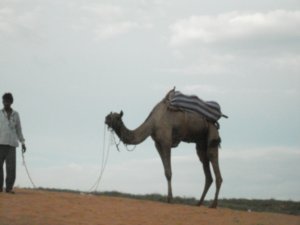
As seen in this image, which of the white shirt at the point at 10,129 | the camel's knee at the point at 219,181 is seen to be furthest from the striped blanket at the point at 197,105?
the white shirt at the point at 10,129

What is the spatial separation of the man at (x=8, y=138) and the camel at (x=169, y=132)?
8.61 feet

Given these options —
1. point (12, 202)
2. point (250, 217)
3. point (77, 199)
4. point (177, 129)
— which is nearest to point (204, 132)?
point (177, 129)

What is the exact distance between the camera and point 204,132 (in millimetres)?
19000

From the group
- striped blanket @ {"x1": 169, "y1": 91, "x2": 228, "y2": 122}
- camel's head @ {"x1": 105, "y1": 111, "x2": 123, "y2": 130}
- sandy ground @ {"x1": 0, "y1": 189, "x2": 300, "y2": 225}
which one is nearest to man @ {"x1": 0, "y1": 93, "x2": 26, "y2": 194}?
sandy ground @ {"x1": 0, "y1": 189, "x2": 300, "y2": 225}

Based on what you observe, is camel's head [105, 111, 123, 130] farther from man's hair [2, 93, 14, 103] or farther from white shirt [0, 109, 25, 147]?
man's hair [2, 93, 14, 103]

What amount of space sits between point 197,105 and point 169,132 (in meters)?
1.31

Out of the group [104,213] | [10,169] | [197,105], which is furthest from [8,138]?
[197,105]

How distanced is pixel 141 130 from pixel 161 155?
0.88 meters

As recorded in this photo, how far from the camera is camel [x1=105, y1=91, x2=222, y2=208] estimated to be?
59.4ft

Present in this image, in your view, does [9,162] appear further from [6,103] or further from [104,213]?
[104,213]

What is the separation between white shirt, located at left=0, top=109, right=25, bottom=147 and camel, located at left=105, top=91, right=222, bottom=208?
249cm

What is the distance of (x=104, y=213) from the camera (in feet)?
48.2

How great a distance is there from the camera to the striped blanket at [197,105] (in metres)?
18.5

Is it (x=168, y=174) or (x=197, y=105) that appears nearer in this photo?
(x=168, y=174)
